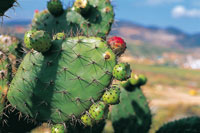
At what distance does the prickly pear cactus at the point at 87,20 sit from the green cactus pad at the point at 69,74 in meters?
0.84

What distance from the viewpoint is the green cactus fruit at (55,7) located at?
284 centimetres

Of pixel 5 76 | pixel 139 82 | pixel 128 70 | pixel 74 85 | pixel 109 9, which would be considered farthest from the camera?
pixel 139 82

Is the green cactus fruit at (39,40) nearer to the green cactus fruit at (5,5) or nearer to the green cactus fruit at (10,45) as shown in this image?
the green cactus fruit at (5,5)

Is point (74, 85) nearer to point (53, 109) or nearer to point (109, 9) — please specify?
point (53, 109)

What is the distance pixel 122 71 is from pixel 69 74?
1.42 feet

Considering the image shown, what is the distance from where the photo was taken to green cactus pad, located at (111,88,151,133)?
10.6 ft

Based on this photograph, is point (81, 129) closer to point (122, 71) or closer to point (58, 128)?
point (58, 128)

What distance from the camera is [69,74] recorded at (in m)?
2.01

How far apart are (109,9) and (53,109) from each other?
1.36m

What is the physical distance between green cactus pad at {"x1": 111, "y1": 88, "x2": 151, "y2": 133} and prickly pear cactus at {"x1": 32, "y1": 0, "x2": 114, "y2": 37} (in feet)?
2.93

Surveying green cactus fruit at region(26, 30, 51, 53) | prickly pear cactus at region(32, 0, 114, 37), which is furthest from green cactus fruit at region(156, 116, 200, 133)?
green cactus fruit at region(26, 30, 51, 53)

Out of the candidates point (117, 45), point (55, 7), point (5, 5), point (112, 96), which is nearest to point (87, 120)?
point (112, 96)

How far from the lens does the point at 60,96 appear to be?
6.70 ft

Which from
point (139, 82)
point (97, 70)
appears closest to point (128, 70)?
point (97, 70)
